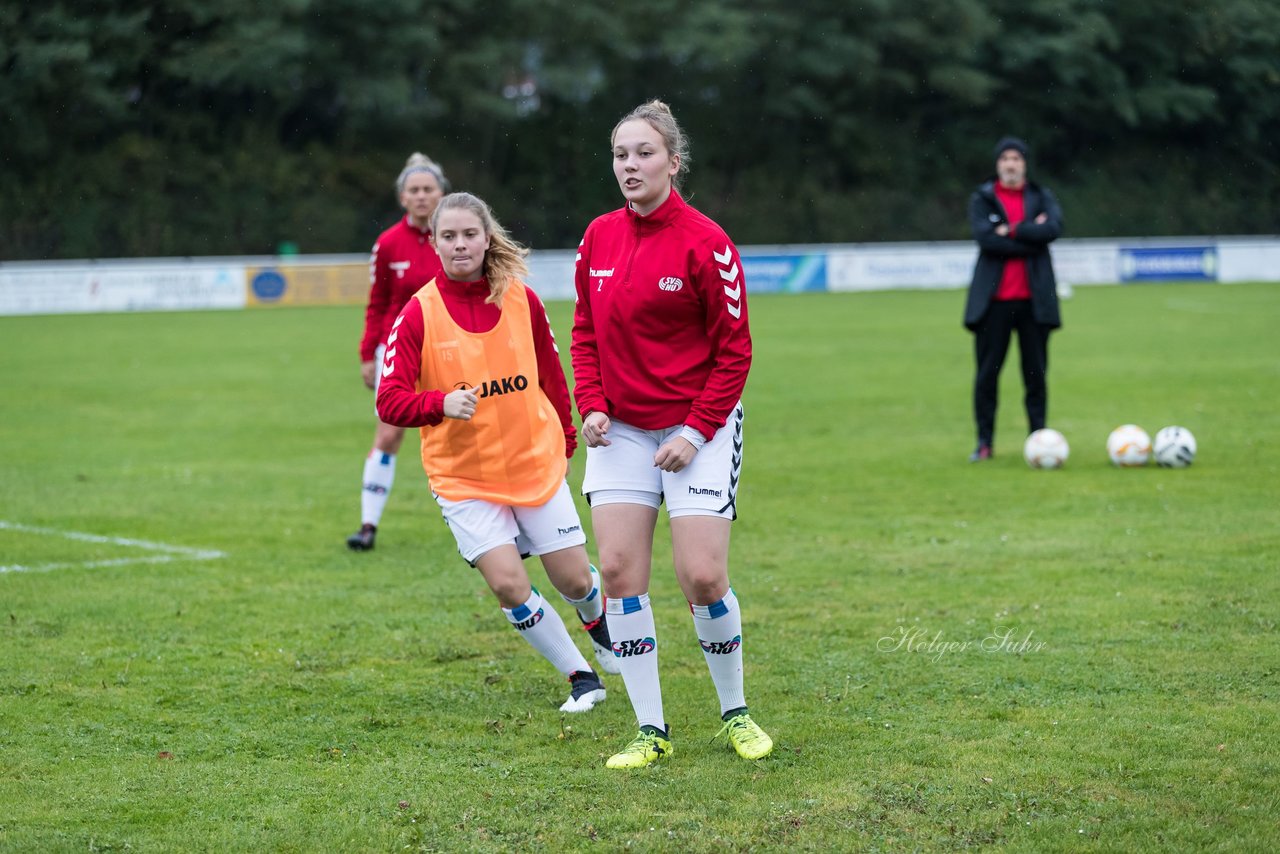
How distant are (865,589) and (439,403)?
3190mm

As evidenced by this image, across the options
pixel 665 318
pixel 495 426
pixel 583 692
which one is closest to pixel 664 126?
pixel 665 318

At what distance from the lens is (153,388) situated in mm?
19031

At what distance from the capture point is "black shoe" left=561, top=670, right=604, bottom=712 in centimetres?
596

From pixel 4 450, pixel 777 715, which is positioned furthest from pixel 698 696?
pixel 4 450

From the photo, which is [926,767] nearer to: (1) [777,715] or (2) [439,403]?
(1) [777,715]

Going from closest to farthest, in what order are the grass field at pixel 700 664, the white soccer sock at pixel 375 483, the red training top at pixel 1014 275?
the grass field at pixel 700 664, the white soccer sock at pixel 375 483, the red training top at pixel 1014 275

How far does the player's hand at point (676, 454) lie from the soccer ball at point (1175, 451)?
7.59 m

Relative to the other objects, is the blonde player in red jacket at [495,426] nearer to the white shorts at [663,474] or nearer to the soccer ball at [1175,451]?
the white shorts at [663,474]

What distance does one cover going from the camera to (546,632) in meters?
6.05

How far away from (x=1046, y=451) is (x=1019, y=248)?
1.64 meters

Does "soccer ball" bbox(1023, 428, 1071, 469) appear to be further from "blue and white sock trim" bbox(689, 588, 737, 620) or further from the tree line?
the tree line

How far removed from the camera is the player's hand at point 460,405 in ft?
17.9

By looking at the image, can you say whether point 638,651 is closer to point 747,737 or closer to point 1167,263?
point 747,737

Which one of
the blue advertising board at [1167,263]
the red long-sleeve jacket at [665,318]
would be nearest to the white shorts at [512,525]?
the red long-sleeve jacket at [665,318]
